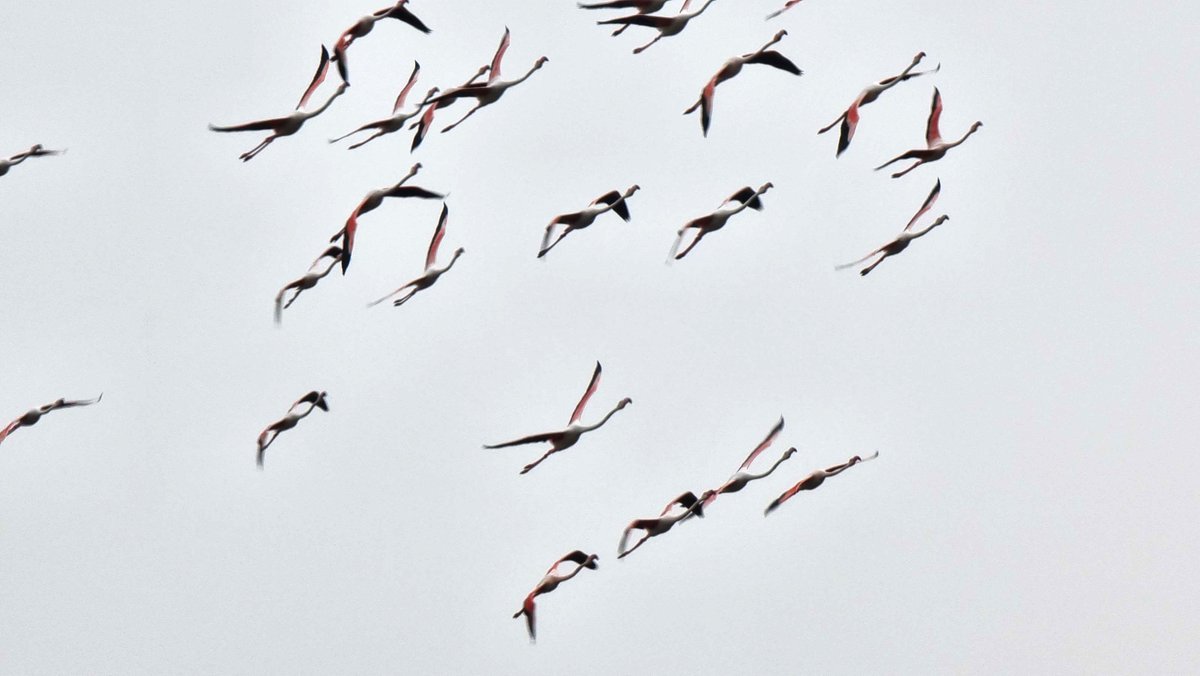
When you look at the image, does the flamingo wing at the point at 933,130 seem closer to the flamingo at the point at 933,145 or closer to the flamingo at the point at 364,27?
the flamingo at the point at 933,145

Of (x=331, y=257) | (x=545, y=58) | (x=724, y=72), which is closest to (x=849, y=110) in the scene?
(x=724, y=72)

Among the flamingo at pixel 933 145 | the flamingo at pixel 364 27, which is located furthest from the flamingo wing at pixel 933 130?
the flamingo at pixel 364 27

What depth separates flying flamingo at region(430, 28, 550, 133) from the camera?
115 feet

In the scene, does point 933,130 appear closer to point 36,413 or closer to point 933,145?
point 933,145

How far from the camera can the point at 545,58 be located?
36719 millimetres

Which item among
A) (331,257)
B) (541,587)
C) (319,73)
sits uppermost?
(319,73)

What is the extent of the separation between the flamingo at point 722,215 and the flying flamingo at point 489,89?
3.28 metres

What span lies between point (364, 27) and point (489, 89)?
71.9 inches

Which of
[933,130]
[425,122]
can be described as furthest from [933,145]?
[425,122]

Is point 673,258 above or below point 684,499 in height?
above

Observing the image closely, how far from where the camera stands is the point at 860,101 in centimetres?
3450

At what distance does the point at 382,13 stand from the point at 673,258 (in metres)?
5.70

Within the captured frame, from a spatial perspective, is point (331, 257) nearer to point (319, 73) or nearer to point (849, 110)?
point (319, 73)

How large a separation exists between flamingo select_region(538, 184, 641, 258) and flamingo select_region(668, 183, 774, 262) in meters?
1.19
